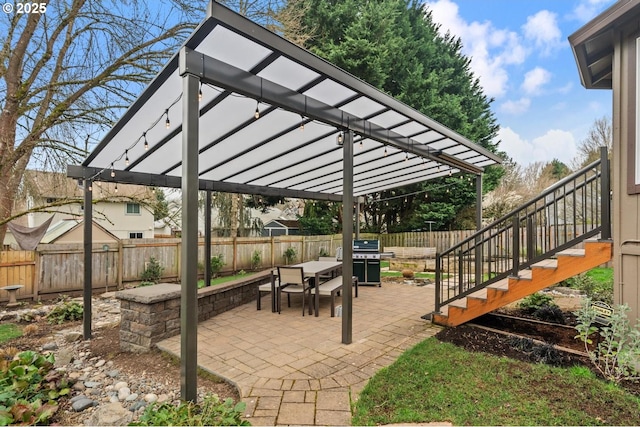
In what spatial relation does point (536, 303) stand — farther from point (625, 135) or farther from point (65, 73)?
point (65, 73)

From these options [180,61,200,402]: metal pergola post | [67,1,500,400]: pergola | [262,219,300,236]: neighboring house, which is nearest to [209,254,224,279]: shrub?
[67,1,500,400]: pergola

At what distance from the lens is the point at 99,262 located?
322 inches

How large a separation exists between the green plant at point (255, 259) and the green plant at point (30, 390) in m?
7.84

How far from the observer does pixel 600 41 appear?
333cm

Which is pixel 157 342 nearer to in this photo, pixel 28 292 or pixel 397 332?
pixel 397 332

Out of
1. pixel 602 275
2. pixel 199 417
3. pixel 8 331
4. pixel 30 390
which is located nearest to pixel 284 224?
pixel 602 275

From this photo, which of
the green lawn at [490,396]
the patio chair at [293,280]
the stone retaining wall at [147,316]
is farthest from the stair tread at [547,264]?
the stone retaining wall at [147,316]

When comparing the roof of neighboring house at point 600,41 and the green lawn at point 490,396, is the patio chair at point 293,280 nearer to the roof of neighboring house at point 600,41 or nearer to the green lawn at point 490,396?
the green lawn at point 490,396

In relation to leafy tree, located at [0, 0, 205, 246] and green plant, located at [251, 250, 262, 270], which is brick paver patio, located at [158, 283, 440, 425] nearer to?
leafy tree, located at [0, 0, 205, 246]

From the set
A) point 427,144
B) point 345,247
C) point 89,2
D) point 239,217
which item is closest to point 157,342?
point 345,247

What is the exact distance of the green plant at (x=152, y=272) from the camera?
347 inches

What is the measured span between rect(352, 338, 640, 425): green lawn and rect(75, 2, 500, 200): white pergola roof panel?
2.79 m

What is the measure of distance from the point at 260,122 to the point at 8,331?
5.39 m

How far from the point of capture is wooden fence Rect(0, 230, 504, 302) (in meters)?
7.11
